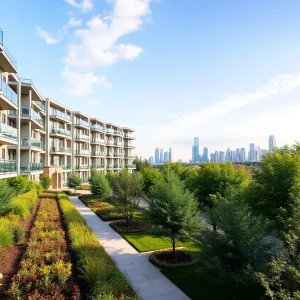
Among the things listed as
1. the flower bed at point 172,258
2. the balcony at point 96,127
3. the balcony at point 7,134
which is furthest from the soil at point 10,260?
the balcony at point 96,127

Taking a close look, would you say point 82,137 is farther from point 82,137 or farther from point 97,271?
point 97,271

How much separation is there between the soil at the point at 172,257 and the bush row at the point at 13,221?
303 inches

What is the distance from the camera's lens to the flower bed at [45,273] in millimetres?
8516

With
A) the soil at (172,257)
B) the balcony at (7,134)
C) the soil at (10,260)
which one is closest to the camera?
the soil at (10,260)

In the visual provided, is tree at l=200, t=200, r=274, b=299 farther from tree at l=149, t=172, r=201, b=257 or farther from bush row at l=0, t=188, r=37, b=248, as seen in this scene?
bush row at l=0, t=188, r=37, b=248

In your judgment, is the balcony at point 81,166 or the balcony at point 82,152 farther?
Answer: the balcony at point 81,166

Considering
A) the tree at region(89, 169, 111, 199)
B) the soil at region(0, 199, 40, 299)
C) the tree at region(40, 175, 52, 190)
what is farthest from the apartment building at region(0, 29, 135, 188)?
the soil at region(0, 199, 40, 299)

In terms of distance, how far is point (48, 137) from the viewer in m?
43.9

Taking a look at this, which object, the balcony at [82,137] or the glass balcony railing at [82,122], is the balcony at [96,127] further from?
the balcony at [82,137]

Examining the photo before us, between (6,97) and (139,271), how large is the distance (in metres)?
18.3

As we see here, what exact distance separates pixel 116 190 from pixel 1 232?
9.88 meters

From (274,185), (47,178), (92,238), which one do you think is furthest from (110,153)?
(274,185)

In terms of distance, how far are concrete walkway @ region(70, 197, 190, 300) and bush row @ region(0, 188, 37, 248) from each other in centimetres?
500

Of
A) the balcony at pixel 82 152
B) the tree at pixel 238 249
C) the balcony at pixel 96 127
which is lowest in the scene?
the tree at pixel 238 249
